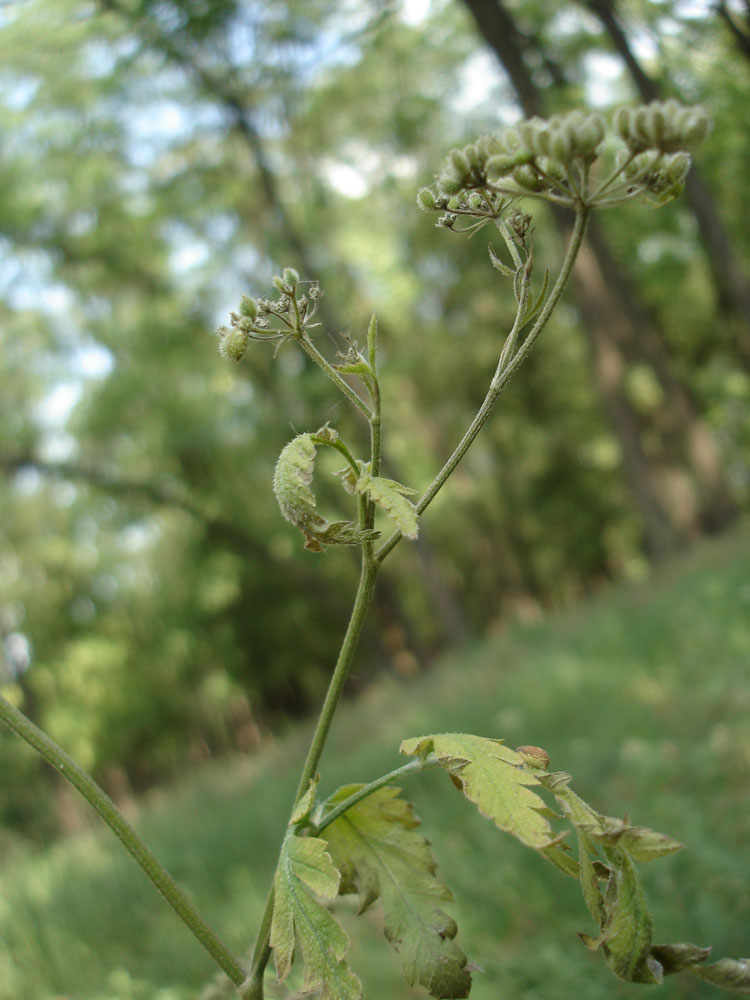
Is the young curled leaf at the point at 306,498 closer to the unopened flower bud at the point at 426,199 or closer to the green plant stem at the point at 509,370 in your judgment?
the green plant stem at the point at 509,370

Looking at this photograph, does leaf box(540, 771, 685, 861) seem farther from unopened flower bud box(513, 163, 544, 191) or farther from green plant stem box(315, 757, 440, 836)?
unopened flower bud box(513, 163, 544, 191)

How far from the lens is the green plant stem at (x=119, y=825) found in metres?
1.12

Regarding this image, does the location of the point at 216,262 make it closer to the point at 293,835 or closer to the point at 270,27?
the point at 270,27

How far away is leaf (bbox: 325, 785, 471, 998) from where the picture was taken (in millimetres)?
1150

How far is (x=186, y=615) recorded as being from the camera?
22.3 m

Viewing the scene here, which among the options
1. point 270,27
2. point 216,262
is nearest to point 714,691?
point 270,27

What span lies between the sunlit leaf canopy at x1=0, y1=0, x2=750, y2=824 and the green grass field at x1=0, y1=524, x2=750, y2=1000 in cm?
288

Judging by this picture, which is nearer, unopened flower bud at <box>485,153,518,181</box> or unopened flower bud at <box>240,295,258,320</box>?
unopened flower bud at <box>485,153,518,181</box>

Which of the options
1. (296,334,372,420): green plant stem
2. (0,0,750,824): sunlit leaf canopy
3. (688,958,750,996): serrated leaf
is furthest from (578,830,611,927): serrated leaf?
(0,0,750,824): sunlit leaf canopy

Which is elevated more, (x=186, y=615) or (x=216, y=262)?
(x=216, y=262)

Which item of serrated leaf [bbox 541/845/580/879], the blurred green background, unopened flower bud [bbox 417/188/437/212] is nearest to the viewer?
serrated leaf [bbox 541/845/580/879]

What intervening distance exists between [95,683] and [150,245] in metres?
10.7

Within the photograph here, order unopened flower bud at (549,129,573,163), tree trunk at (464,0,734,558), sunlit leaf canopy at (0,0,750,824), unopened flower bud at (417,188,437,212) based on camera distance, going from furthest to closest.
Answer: sunlit leaf canopy at (0,0,750,824) → tree trunk at (464,0,734,558) → unopened flower bud at (417,188,437,212) → unopened flower bud at (549,129,573,163)

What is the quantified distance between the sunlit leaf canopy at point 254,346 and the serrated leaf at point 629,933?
4069mm
